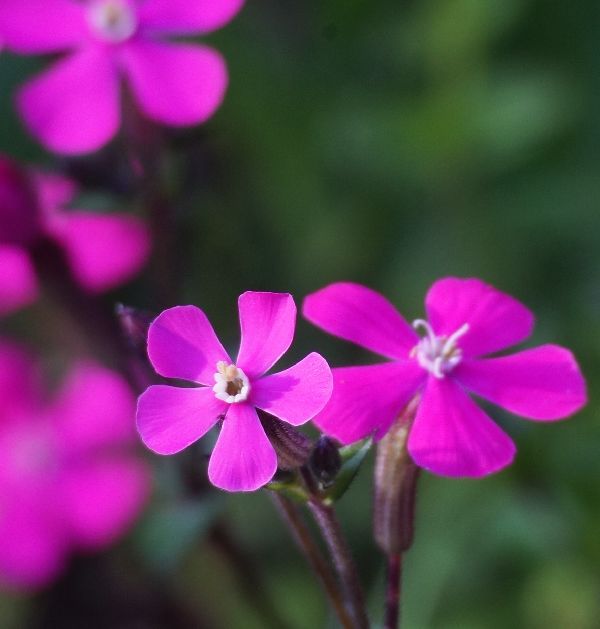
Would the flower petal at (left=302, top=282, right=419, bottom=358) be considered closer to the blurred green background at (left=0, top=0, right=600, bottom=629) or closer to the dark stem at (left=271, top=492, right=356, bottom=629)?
the dark stem at (left=271, top=492, right=356, bottom=629)

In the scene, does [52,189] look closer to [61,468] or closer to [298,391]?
[61,468]

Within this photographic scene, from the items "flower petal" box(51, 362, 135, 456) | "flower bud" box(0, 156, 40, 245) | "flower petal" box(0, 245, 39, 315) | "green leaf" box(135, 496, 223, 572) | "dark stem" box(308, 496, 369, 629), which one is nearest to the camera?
"dark stem" box(308, 496, 369, 629)

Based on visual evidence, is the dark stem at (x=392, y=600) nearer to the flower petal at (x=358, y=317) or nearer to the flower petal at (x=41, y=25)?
the flower petal at (x=358, y=317)

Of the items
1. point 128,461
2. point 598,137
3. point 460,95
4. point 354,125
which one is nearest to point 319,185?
point 354,125

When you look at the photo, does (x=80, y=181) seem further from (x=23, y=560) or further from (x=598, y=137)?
(x=598, y=137)

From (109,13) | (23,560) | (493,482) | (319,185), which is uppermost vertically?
(109,13)

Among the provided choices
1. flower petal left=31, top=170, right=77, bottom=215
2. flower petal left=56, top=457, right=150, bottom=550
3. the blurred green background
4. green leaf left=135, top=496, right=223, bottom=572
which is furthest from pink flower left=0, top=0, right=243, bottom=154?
flower petal left=56, top=457, right=150, bottom=550
